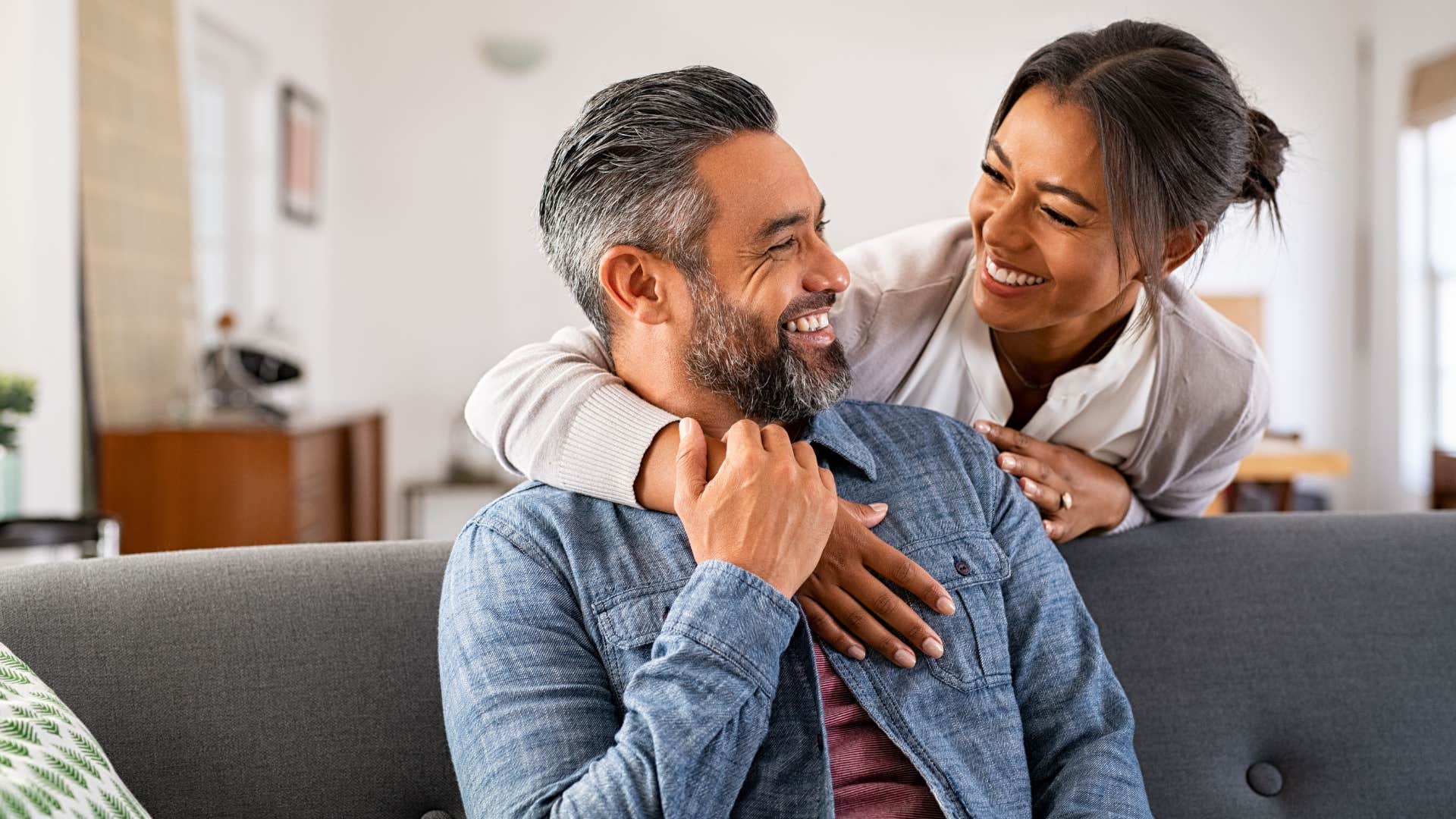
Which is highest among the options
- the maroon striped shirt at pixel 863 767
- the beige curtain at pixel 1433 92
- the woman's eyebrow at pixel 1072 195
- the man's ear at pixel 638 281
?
the beige curtain at pixel 1433 92

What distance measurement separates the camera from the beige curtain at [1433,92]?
5352 mm

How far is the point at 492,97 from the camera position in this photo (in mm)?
5922

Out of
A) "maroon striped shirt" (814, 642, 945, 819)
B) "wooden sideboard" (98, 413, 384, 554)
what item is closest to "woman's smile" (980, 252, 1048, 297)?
"maroon striped shirt" (814, 642, 945, 819)

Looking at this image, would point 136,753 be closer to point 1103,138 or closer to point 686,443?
point 686,443

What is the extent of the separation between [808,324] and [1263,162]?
2.00 ft

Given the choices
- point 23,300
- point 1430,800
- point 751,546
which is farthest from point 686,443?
point 23,300

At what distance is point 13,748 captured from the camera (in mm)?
931

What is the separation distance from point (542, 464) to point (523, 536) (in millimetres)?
88

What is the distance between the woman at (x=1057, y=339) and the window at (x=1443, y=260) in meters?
4.80

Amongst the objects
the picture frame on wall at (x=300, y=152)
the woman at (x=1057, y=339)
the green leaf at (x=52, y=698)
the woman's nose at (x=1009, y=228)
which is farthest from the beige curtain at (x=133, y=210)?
the woman's nose at (x=1009, y=228)

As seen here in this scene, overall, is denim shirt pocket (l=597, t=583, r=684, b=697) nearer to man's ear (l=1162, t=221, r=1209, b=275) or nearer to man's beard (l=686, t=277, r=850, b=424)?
man's beard (l=686, t=277, r=850, b=424)

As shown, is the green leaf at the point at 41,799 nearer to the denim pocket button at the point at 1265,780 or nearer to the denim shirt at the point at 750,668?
the denim shirt at the point at 750,668

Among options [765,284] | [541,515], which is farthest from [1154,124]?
[541,515]

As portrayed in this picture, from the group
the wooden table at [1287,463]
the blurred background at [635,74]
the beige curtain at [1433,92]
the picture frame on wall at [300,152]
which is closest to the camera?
the wooden table at [1287,463]
